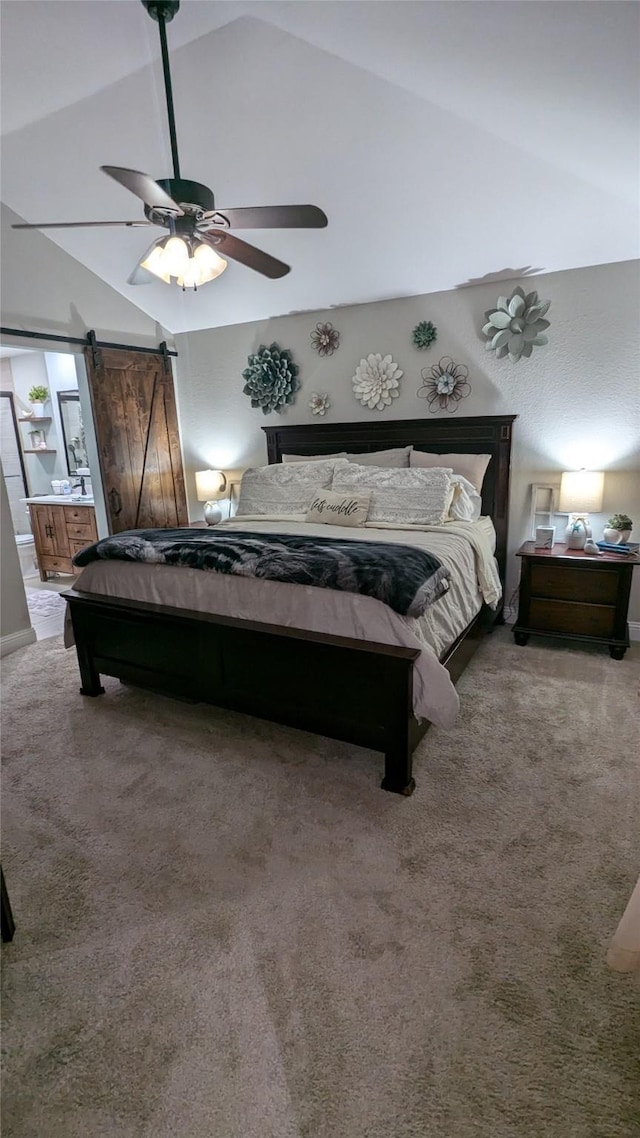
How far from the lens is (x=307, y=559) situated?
92.6 inches

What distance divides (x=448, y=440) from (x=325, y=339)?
1.30m

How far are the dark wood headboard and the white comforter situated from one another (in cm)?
47

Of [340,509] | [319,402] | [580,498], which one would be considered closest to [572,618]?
[580,498]

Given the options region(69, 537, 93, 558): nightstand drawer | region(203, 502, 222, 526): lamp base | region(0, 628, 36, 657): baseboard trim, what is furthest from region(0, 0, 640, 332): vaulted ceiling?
region(0, 628, 36, 657): baseboard trim

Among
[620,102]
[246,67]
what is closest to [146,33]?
[246,67]

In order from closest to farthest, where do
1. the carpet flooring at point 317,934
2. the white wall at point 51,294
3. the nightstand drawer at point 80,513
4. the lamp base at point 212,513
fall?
the carpet flooring at point 317,934
the white wall at point 51,294
the lamp base at point 212,513
the nightstand drawer at point 80,513

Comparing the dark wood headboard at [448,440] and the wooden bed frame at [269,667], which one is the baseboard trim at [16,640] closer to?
the wooden bed frame at [269,667]

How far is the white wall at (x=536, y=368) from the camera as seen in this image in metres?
3.32

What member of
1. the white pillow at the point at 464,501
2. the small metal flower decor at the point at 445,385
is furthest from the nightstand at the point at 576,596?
the small metal flower decor at the point at 445,385

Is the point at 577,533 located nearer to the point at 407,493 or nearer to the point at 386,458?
the point at 407,493

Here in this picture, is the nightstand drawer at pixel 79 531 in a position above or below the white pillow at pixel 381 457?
below

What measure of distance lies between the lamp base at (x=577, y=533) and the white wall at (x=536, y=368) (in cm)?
22

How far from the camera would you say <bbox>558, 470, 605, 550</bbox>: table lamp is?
331cm

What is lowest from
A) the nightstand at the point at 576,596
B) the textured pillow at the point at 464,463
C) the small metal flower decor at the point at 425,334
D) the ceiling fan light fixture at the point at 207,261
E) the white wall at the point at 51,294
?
the nightstand at the point at 576,596
